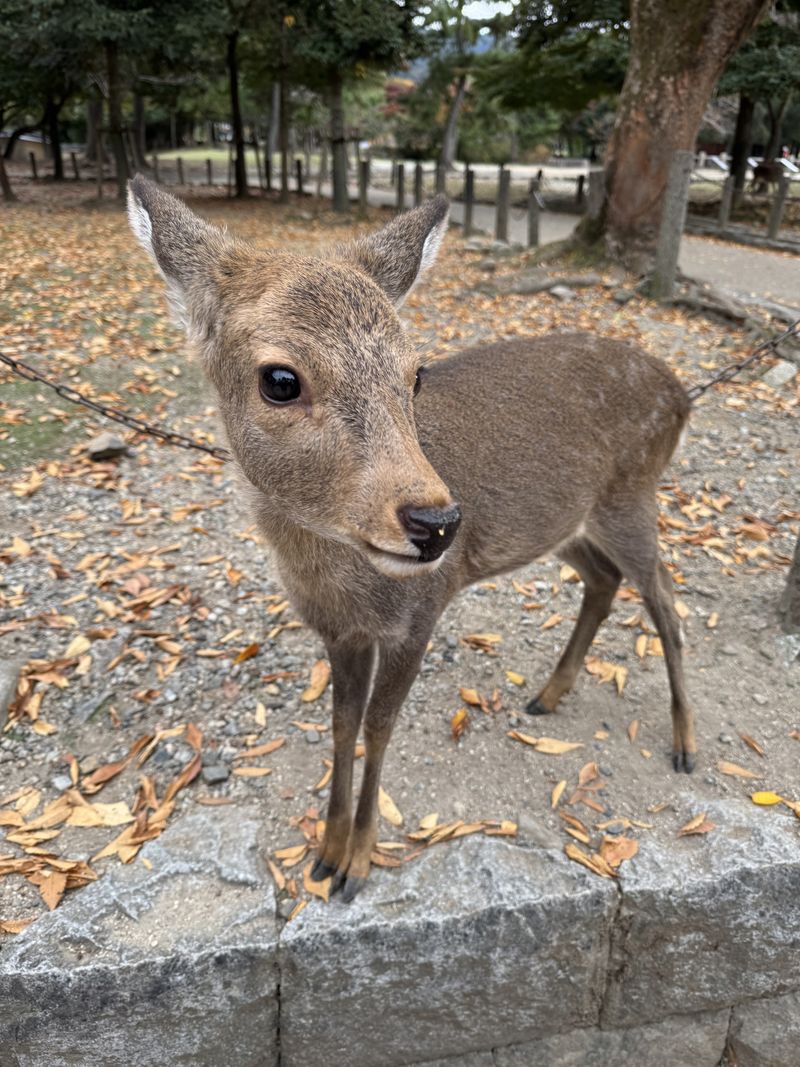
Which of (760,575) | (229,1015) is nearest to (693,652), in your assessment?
(760,575)

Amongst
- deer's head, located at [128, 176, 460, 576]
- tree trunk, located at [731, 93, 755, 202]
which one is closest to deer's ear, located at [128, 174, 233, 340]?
deer's head, located at [128, 176, 460, 576]

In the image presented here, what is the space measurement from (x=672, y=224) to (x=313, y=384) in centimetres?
866

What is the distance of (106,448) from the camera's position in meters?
5.98

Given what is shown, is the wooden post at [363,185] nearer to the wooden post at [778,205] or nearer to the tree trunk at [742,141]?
the wooden post at [778,205]

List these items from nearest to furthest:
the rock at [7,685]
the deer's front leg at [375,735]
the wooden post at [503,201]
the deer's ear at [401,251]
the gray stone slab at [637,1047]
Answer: the deer's ear at [401,251]
the deer's front leg at [375,735]
the gray stone slab at [637,1047]
the rock at [7,685]
the wooden post at [503,201]

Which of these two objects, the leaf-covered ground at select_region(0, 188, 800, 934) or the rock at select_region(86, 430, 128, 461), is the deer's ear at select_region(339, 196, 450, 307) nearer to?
the leaf-covered ground at select_region(0, 188, 800, 934)

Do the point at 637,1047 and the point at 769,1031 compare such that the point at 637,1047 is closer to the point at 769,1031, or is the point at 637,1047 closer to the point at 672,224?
the point at 769,1031

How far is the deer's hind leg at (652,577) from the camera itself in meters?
3.21

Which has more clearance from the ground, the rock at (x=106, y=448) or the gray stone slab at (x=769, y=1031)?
the rock at (x=106, y=448)

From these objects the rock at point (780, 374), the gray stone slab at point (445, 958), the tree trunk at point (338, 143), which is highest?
the tree trunk at point (338, 143)

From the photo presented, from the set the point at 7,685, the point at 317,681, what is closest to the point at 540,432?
the point at 317,681

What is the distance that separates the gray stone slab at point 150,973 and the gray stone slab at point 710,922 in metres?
A: 1.30

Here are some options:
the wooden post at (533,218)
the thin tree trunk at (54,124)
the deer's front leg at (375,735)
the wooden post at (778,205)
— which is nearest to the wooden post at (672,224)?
the wooden post at (533,218)

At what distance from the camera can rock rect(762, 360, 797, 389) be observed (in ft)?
24.7
